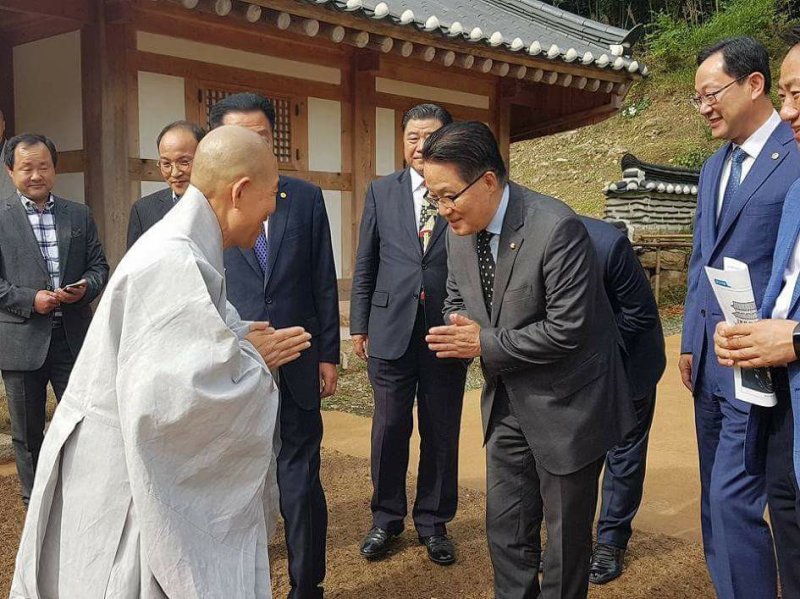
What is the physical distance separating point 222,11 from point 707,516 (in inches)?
173

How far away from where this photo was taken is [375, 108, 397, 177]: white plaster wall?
316 inches

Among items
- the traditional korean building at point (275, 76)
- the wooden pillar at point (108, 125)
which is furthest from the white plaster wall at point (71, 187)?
the wooden pillar at point (108, 125)

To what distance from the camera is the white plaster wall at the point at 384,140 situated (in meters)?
8.03

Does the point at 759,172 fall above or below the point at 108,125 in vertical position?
below

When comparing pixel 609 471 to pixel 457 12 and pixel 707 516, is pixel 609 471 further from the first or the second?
pixel 457 12

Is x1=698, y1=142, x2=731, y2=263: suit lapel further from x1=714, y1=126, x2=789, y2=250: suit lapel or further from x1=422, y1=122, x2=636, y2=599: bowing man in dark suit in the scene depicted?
x1=422, y1=122, x2=636, y2=599: bowing man in dark suit

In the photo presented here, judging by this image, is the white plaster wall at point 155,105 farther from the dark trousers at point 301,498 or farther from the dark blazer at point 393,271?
the dark trousers at point 301,498

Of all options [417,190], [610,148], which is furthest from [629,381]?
[610,148]

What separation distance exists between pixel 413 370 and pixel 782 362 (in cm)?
186

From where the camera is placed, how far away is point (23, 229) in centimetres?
432

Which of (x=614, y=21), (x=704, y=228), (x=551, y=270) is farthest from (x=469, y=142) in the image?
(x=614, y=21)

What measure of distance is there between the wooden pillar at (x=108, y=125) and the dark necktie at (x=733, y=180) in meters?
4.70

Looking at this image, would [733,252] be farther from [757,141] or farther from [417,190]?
[417,190]

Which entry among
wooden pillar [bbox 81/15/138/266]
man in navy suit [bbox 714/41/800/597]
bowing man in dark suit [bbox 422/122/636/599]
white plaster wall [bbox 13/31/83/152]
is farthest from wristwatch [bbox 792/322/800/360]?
white plaster wall [bbox 13/31/83/152]
